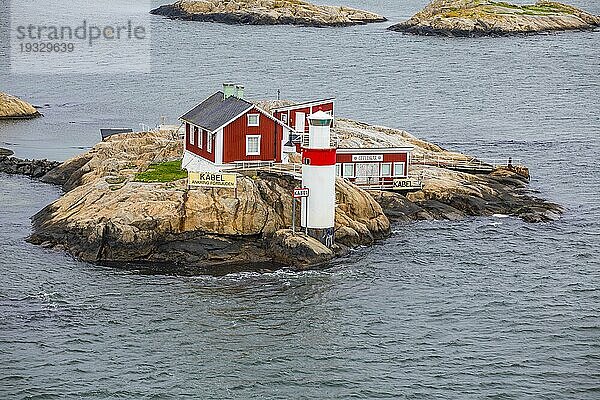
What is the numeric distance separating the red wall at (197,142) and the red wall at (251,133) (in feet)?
2.58

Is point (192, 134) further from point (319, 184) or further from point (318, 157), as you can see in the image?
point (319, 184)

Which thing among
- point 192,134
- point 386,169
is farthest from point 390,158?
point 192,134

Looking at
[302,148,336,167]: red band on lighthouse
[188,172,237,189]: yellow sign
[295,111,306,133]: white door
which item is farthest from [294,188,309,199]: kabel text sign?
[295,111,306,133]: white door

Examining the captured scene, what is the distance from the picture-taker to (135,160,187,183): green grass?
5375 centimetres

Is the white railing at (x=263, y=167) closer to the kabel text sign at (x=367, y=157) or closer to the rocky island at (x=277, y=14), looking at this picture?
the kabel text sign at (x=367, y=157)

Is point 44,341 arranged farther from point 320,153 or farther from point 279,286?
point 320,153

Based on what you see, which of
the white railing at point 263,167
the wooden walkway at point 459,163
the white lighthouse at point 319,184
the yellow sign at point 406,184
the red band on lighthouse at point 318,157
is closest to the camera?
the white lighthouse at point 319,184

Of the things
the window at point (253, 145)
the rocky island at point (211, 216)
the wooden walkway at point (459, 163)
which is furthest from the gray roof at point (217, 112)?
the wooden walkway at point (459, 163)

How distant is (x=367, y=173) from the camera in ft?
196

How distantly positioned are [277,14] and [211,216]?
5479 inches

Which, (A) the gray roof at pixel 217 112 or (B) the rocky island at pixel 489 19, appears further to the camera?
(B) the rocky island at pixel 489 19

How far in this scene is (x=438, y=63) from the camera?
135m

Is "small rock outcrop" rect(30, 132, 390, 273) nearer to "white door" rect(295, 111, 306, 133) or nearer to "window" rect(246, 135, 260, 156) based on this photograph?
"window" rect(246, 135, 260, 156)

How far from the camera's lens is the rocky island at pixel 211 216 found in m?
49.6
